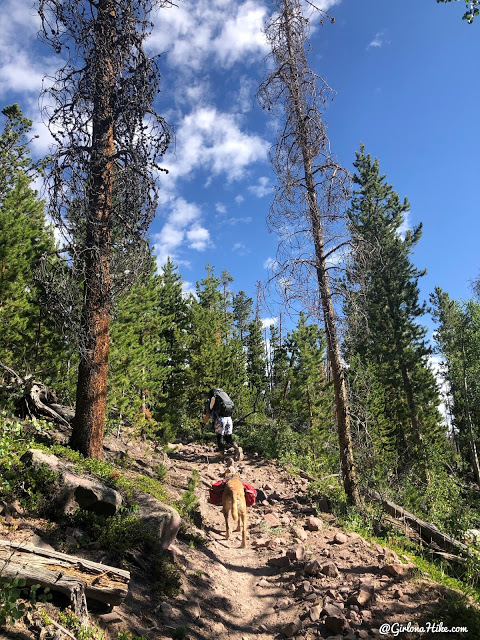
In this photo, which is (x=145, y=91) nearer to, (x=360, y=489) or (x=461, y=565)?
(x=360, y=489)

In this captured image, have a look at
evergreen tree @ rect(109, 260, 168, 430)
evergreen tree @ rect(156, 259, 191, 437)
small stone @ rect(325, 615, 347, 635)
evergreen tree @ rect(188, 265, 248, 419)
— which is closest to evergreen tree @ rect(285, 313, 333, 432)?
evergreen tree @ rect(188, 265, 248, 419)

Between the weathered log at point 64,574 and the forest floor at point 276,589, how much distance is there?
274 mm

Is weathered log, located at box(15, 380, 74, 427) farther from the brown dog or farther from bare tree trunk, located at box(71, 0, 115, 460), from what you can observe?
the brown dog

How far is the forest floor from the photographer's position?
13.1ft

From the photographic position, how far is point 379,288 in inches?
986

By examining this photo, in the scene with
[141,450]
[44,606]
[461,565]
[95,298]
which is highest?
[95,298]

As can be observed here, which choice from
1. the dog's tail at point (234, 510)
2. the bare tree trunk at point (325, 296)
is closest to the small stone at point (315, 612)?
the dog's tail at point (234, 510)

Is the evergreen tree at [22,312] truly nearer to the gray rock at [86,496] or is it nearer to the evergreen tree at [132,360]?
the evergreen tree at [132,360]

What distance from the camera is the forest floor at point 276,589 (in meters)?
4.00

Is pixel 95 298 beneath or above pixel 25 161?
beneath

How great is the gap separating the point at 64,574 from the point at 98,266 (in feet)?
16.5

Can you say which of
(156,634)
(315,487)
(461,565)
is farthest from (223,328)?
(156,634)

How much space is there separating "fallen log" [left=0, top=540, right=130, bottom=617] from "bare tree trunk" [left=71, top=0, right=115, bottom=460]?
3358mm

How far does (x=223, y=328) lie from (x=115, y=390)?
35.2 feet
